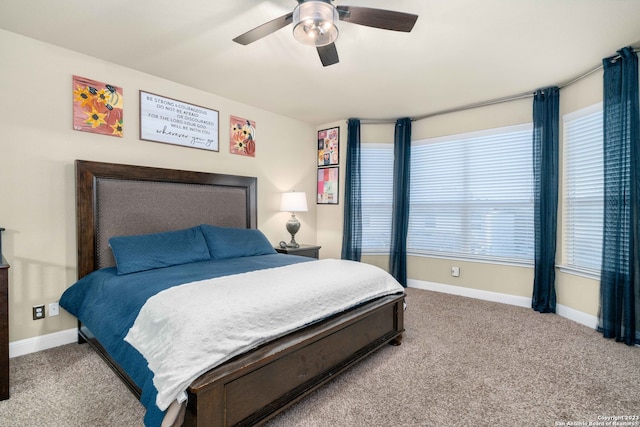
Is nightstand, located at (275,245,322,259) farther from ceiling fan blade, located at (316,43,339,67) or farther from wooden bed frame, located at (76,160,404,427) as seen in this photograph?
ceiling fan blade, located at (316,43,339,67)

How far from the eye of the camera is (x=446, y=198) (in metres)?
4.25

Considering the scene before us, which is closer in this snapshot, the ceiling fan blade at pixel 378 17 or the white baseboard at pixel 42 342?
the ceiling fan blade at pixel 378 17

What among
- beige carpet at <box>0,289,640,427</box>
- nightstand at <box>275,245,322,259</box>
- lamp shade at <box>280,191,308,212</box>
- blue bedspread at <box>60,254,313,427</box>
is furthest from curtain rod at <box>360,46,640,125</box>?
blue bedspread at <box>60,254,313,427</box>

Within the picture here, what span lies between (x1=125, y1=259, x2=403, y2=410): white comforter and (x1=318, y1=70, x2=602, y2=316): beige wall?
98.3 inches

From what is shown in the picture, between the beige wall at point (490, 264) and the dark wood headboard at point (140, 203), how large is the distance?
1849 mm

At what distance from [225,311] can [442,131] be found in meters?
3.85

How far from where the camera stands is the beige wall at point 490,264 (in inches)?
121

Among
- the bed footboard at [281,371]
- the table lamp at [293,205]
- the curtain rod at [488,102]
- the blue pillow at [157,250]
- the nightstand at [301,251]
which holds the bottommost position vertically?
the bed footboard at [281,371]

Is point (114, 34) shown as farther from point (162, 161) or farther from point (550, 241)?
point (550, 241)

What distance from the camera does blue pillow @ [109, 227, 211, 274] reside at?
241 cm

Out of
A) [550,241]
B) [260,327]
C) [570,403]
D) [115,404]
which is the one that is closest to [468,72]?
[550,241]

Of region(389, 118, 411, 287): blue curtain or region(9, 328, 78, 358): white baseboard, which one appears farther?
region(389, 118, 411, 287): blue curtain

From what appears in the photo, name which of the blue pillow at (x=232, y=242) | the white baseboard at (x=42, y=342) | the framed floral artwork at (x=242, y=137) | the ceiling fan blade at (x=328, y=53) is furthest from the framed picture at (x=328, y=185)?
the white baseboard at (x=42, y=342)

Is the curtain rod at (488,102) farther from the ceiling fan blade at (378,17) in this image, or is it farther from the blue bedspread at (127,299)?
the blue bedspread at (127,299)
